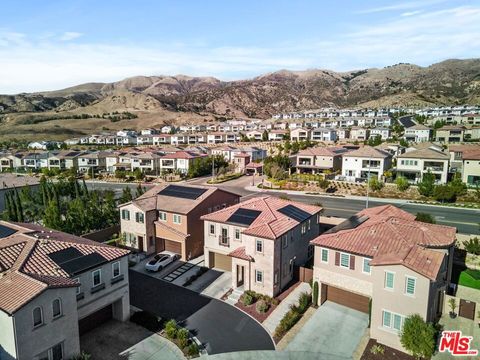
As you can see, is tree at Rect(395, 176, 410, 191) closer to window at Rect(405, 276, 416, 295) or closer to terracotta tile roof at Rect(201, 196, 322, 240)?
terracotta tile roof at Rect(201, 196, 322, 240)

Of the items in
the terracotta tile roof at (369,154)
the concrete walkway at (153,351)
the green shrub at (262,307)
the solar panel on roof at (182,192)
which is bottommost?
the concrete walkway at (153,351)

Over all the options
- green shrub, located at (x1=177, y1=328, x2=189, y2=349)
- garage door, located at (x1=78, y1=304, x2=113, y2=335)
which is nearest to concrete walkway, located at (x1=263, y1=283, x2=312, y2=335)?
green shrub, located at (x1=177, y1=328, x2=189, y2=349)

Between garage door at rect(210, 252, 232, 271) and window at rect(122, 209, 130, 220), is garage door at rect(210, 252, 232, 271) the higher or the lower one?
the lower one

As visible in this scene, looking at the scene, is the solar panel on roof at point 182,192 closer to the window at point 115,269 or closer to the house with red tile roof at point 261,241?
the house with red tile roof at point 261,241

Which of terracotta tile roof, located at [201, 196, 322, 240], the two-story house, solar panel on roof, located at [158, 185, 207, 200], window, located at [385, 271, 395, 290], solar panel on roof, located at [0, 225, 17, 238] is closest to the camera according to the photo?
window, located at [385, 271, 395, 290]

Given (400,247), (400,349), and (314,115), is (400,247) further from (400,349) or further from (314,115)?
(314,115)

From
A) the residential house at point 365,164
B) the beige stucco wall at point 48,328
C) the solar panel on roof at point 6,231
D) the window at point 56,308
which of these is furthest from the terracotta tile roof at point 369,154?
the window at point 56,308
